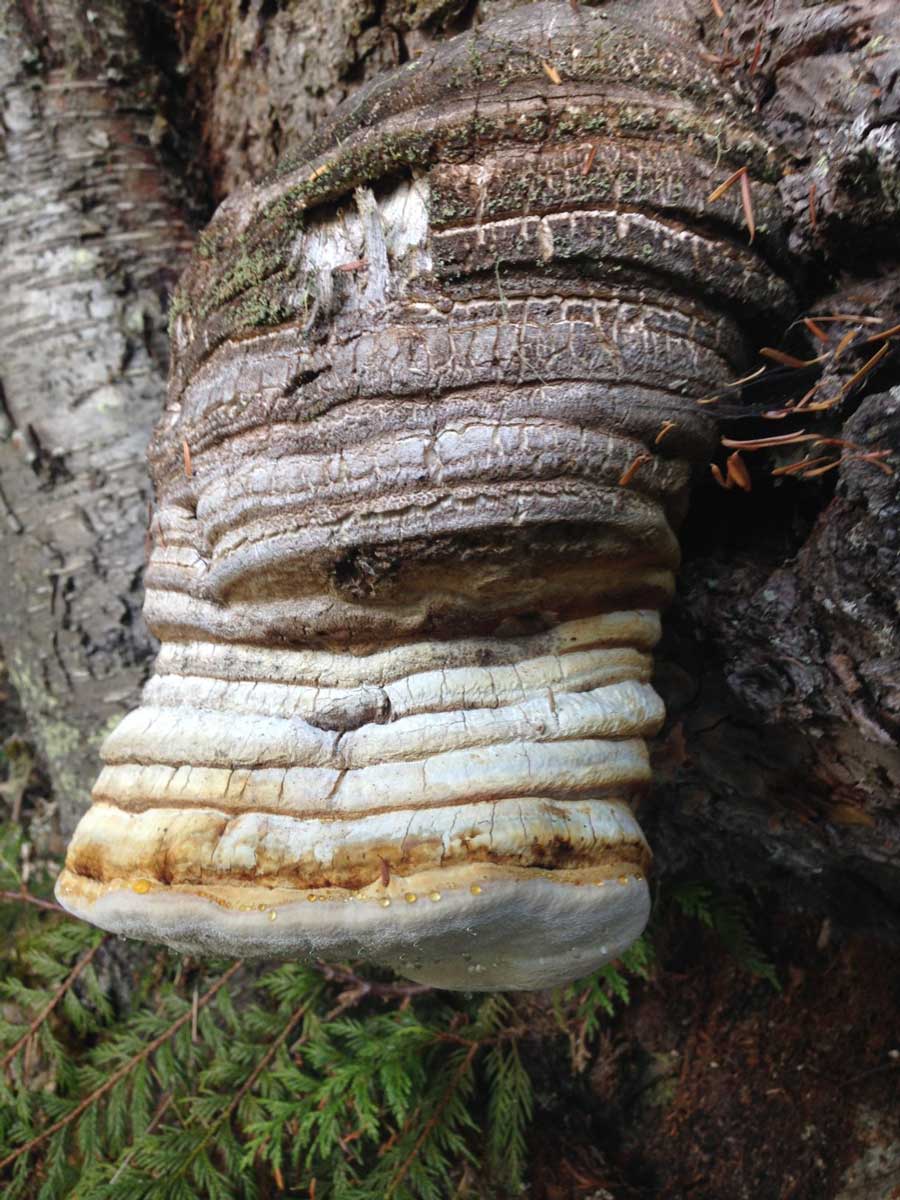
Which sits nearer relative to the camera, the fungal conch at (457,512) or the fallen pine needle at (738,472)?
the fungal conch at (457,512)

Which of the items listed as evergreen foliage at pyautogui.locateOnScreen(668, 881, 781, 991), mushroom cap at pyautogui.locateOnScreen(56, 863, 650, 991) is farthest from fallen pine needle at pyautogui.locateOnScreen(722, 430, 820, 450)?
evergreen foliage at pyautogui.locateOnScreen(668, 881, 781, 991)

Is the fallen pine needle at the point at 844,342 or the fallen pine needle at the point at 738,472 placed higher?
the fallen pine needle at the point at 844,342

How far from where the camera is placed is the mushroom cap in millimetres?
1141

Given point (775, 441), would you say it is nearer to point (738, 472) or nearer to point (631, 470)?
point (738, 472)

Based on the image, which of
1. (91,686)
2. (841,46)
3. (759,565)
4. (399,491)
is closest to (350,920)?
(399,491)

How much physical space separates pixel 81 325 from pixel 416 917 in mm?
2168

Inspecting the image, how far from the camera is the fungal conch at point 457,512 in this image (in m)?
1.20

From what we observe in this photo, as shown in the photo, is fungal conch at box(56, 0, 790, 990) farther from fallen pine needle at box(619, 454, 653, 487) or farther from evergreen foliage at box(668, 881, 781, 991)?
evergreen foliage at box(668, 881, 781, 991)

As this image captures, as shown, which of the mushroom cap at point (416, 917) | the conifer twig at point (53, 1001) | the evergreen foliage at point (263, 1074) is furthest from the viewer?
the conifer twig at point (53, 1001)

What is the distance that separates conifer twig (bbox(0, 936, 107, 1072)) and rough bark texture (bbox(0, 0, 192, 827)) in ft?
2.49

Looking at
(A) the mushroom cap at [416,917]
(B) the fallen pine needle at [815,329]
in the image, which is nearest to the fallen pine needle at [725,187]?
(B) the fallen pine needle at [815,329]

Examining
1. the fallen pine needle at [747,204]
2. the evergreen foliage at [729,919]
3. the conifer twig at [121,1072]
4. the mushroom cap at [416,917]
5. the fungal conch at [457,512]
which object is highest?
the fallen pine needle at [747,204]

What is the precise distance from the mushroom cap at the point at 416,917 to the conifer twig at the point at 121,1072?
4.11 ft

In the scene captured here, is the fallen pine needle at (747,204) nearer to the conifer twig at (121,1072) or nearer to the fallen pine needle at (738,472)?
the fallen pine needle at (738,472)
